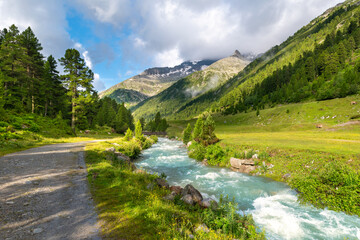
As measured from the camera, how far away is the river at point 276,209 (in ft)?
30.0

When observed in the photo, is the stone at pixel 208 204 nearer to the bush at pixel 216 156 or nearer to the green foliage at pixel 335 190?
the green foliage at pixel 335 190

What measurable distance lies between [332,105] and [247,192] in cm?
7896

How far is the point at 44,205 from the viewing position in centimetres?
634

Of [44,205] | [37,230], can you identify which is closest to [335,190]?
[37,230]

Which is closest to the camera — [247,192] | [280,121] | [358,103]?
[247,192]

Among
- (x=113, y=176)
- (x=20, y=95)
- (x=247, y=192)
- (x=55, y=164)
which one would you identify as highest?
(x=20, y=95)

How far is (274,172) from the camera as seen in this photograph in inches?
761

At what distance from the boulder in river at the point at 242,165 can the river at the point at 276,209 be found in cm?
133

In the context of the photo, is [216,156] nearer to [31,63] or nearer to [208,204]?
[208,204]

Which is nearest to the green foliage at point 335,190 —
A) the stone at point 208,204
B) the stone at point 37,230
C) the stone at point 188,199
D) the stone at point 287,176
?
the stone at point 287,176

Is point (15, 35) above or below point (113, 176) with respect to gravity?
above

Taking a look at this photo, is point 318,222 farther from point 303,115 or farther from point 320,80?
point 320,80

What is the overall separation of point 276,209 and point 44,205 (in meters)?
15.0

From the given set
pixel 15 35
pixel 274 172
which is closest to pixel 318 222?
pixel 274 172
